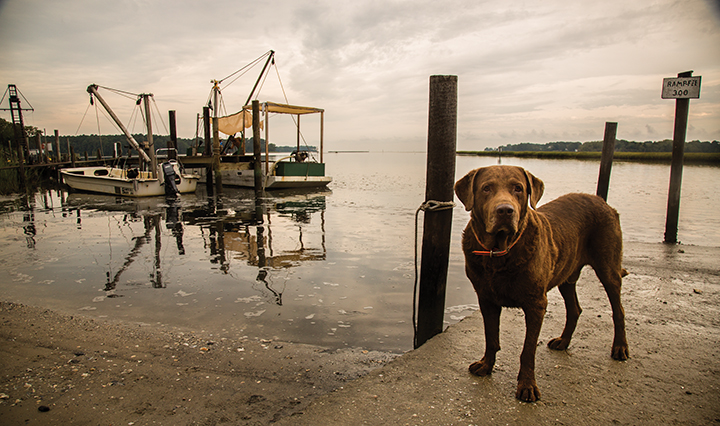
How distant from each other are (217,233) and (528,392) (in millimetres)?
9776

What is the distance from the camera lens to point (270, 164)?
24344 millimetres

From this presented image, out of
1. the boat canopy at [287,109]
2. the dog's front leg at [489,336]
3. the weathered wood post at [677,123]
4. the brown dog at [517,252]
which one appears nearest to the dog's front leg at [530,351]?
the brown dog at [517,252]

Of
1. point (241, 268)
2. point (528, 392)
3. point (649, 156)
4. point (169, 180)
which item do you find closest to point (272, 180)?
point (169, 180)

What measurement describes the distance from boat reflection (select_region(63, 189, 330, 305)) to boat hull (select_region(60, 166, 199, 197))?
2.53 feet

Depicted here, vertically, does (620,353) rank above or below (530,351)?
below

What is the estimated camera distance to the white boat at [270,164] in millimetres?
23358

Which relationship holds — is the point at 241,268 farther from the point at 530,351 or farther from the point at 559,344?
the point at 530,351

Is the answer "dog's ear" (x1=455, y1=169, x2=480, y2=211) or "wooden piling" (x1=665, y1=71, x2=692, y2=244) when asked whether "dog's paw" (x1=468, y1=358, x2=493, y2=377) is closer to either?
"dog's ear" (x1=455, y1=169, x2=480, y2=211)

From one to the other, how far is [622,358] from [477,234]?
1792 mm

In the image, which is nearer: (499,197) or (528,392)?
(499,197)

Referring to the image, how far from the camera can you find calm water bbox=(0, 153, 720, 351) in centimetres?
511

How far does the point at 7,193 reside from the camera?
21.4 m

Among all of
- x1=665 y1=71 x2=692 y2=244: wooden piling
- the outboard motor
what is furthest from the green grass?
the outboard motor

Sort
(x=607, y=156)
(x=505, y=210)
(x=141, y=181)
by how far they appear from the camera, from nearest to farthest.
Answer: (x=505, y=210)
(x=607, y=156)
(x=141, y=181)
